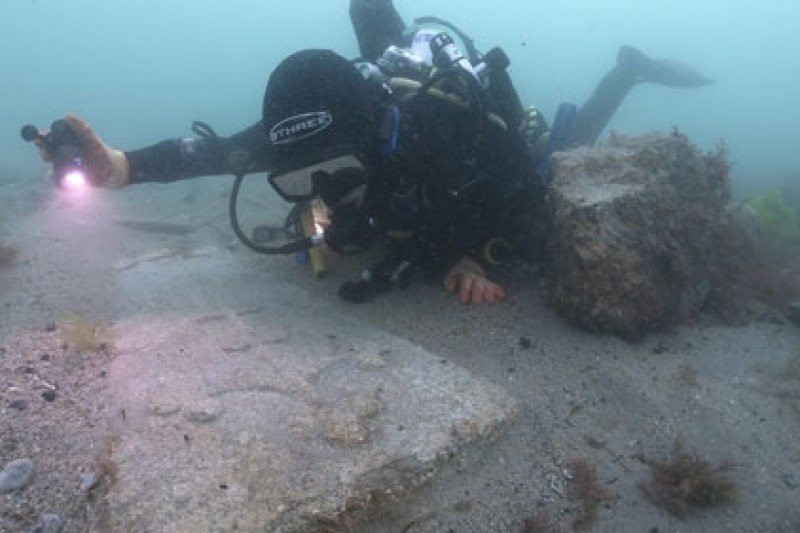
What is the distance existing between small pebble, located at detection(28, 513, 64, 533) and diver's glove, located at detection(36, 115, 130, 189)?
3.01m

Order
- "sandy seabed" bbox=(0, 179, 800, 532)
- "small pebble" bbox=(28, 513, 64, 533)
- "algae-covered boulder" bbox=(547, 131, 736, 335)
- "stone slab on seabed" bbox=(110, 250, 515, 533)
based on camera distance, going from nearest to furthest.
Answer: "small pebble" bbox=(28, 513, 64, 533) < "stone slab on seabed" bbox=(110, 250, 515, 533) < "sandy seabed" bbox=(0, 179, 800, 532) < "algae-covered boulder" bbox=(547, 131, 736, 335)

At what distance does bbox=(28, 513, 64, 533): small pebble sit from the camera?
2482 mm

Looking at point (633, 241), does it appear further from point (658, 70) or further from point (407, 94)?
point (658, 70)

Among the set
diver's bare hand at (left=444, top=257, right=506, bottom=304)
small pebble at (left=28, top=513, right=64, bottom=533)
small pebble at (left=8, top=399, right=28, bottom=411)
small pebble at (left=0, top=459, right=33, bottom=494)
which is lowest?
diver's bare hand at (left=444, top=257, right=506, bottom=304)

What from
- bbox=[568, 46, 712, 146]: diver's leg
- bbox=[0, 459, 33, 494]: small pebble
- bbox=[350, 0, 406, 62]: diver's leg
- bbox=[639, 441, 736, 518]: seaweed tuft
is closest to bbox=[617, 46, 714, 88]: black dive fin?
bbox=[568, 46, 712, 146]: diver's leg

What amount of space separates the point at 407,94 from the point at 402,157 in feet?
2.23

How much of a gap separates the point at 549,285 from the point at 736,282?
5.98 feet

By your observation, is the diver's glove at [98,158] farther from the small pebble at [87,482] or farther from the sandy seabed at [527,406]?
the small pebble at [87,482]

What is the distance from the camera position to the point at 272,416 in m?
3.18

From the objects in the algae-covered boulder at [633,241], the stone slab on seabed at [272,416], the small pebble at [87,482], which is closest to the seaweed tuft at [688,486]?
the stone slab on seabed at [272,416]

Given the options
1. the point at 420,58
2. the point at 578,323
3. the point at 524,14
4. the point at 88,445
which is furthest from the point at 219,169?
the point at 524,14

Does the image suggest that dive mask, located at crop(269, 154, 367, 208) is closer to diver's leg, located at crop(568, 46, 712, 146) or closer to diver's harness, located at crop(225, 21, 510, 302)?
diver's harness, located at crop(225, 21, 510, 302)

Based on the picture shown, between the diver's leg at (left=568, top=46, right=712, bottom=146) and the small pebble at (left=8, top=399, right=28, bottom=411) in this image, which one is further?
the diver's leg at (left=568, top=46, right=712, bottom=146)

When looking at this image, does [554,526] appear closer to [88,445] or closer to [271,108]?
[88,445]
